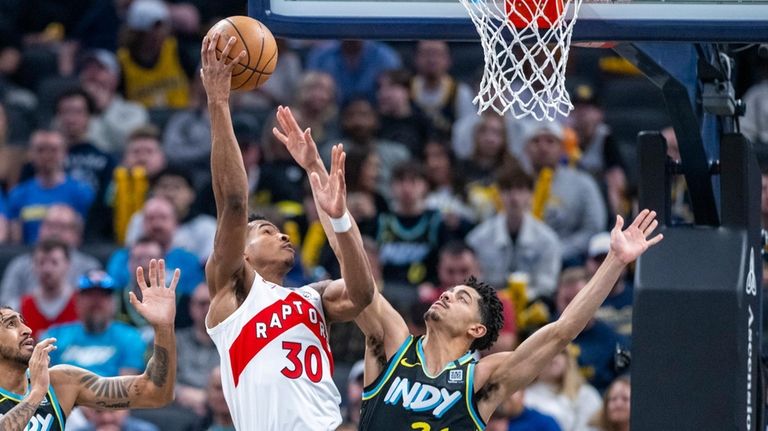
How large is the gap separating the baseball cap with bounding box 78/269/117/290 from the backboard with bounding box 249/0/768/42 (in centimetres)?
416

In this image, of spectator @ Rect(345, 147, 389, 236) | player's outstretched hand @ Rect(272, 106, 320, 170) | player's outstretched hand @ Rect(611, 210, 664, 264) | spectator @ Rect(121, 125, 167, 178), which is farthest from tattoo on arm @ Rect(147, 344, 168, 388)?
spectator @ Rect(121, 125, 167, 178)

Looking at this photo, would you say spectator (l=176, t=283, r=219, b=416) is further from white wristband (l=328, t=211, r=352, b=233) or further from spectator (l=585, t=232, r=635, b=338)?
white wristband (l=328, t=211, r=352, b=233)

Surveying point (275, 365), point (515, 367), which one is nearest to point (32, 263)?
point (275, 365)

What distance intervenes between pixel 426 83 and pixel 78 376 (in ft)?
21.5

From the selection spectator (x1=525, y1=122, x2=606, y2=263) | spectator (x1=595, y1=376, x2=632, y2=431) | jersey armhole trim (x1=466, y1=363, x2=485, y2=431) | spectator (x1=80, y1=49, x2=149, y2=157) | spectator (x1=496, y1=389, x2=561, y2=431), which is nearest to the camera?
jersey armhole trim (x1=466, y1=363, x2=485, y2=431)

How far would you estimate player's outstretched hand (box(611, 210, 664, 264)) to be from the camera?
6762 mm

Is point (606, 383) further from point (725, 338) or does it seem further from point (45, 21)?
point (45, 21)

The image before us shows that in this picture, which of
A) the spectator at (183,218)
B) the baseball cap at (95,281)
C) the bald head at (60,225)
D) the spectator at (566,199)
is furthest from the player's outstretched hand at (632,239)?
the bald head at (60,225)

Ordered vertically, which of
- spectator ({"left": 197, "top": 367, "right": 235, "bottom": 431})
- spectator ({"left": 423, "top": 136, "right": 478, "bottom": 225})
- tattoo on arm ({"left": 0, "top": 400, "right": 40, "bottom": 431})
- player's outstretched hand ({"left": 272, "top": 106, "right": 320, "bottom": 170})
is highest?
player's outstretched hand ({"left": 272, "top": 106, "right": 320, "bottom": 170})

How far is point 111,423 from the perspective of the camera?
981cm

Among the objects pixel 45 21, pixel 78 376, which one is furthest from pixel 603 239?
pixel 45 21

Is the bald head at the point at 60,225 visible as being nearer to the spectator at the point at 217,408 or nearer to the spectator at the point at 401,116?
the spectator at the point at 217,408

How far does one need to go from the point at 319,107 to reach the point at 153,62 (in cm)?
202

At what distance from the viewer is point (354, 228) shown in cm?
686
